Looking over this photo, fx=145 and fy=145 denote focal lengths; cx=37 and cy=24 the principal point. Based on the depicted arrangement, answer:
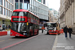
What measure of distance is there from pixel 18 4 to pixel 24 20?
50269mm

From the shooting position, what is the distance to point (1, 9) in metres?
48.4

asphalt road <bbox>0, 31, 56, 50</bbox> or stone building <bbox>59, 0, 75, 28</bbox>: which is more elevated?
stone building <bbox>59, 0, 75, 28</bbox>

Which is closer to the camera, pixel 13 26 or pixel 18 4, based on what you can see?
pixel 13 26

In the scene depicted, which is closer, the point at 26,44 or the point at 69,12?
the point at 26,44

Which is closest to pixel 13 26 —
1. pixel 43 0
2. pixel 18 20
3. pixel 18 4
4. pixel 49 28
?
pixel 18 20

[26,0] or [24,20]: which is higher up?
[26,0]

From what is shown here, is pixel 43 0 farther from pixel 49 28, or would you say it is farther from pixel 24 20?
pixel 24 20

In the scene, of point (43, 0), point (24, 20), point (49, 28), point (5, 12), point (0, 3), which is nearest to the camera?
point (24, 20)

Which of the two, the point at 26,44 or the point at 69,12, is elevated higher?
the point at 69,12

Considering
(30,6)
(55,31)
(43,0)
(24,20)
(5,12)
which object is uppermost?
(43,0)

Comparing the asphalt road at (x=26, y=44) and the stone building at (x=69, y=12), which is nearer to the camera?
the asphalt road at (x=26, y=44)

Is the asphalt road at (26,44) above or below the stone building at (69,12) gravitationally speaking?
below

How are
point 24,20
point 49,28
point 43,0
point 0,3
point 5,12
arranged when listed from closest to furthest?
point 24,20
point 49,28
point 0,3
point 5,12
point 43,0

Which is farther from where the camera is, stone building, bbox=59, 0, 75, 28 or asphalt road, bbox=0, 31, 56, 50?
stone building, bbox=59, 0, 75, 28
